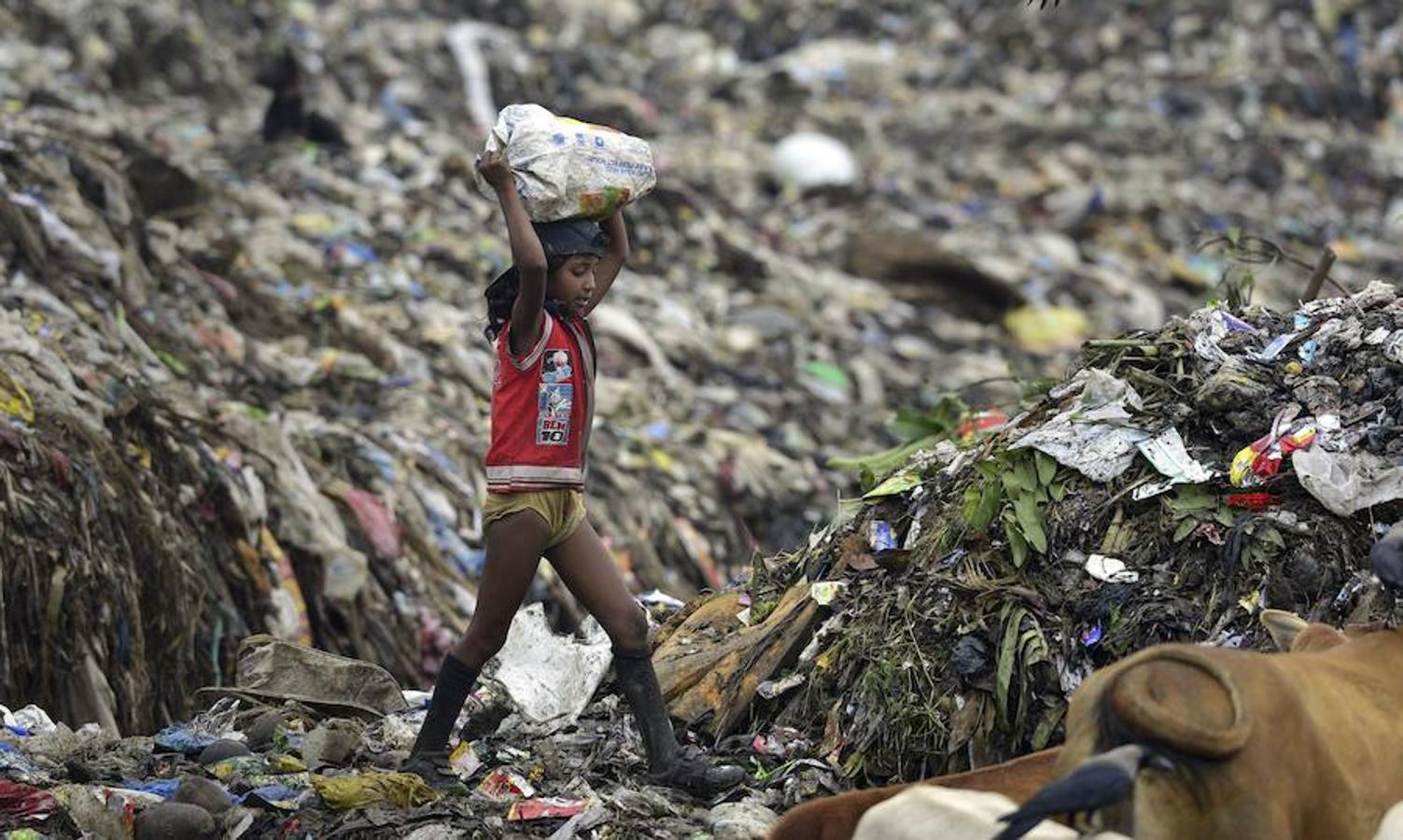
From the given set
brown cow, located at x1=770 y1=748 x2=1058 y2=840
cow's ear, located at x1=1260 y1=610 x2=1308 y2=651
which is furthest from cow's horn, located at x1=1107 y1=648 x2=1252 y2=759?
cow's ear, located at x1=1260 y1=610 x2=1308 y2=651

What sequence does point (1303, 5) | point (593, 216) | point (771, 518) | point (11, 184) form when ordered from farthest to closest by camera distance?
point (1303, 5), point (771, 518), point (11, 184), point (593, 216)

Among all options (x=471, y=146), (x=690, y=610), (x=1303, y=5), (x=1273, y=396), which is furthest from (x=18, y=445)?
(x=1303, y=5)

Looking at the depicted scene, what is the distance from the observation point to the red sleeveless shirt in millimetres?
3877

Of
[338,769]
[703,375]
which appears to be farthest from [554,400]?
[703,375]

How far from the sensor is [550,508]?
154 inches

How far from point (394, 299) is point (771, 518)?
7.69 ft

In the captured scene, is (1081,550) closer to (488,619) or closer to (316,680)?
(488,619)

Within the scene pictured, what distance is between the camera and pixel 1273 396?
168 inches

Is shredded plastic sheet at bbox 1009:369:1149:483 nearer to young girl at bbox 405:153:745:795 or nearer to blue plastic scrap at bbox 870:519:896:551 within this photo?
blue plastic scrap at bbox 870:519:896:551

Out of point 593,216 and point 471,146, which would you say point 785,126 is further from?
point 593,216

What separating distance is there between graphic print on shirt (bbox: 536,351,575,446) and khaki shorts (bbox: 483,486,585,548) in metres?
0.12

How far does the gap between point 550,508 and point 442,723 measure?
55cm

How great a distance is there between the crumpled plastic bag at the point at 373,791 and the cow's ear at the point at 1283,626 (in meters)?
1.80

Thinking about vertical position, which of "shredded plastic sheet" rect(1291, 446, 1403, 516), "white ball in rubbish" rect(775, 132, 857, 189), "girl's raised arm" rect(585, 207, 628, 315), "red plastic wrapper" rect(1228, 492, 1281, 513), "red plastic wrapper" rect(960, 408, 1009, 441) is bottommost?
"red plastic wrapper" rect(960, 408, 1009, 441)
